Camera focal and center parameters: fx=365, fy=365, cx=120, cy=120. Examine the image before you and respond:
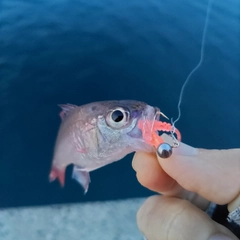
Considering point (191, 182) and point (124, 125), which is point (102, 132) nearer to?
point (124, 125)

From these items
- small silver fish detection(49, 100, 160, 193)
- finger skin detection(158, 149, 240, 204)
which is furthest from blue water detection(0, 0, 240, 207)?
finger skin detection(158, 149, 240, 204)

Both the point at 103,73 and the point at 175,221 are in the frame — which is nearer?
the point at 175,221

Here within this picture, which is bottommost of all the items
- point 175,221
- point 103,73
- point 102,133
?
point 103,73

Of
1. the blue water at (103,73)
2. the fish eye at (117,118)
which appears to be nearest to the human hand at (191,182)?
the fish eye at (117,118)

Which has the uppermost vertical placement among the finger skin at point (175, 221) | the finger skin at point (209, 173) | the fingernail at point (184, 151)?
the fingernail at point (184, 151)

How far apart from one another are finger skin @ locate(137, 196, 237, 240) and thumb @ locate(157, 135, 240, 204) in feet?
0.25

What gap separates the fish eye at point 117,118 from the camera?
1092 mm

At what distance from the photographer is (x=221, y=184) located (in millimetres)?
1070

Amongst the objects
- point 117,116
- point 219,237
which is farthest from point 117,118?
point 219,237

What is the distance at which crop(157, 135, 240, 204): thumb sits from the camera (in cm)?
106

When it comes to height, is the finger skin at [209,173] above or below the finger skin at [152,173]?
above

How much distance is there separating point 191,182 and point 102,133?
0.31 meters

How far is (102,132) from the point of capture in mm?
1145

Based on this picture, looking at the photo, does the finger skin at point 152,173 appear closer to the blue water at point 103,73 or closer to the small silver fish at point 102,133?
the small silver fish at point 102,133
